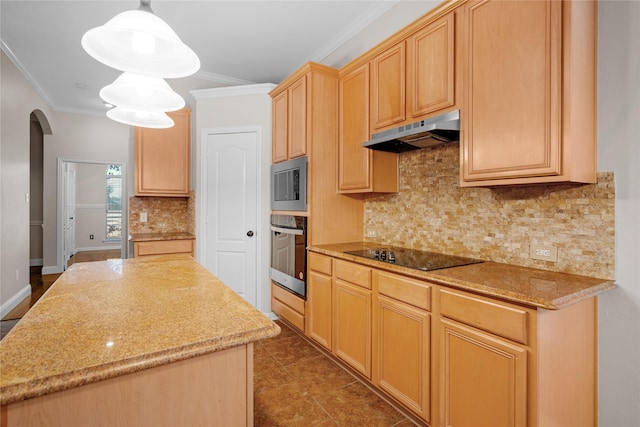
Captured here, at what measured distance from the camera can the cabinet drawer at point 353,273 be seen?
7.16 ft

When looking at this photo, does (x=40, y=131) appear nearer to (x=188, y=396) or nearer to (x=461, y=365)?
(x=188, y=396)

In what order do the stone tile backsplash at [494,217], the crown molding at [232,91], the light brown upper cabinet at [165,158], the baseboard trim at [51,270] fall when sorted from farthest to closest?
the baseboard trim at [51,270]
the light brown upper cabinet at [165,158]
the crown molding at [232,91]
the stone tile backsplash at [494,217]

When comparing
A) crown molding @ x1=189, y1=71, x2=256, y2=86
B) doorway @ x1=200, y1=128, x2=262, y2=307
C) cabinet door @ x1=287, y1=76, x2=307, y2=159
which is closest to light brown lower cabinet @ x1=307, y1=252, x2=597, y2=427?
cabinet door @ x1=287, y1=76, x2=307, y2=159

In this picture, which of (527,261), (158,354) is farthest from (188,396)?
(527,261)

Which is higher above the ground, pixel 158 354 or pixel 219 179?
pixel 219 179

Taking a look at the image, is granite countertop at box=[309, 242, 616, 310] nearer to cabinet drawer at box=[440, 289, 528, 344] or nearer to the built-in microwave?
cabinet drawer at box=[440, 289, 528, 344]

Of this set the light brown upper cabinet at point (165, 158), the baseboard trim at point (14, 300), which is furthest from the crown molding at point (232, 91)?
the baseboard trim at point (14, 300)

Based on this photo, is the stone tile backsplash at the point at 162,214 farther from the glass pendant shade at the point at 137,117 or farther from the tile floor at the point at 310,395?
the tile floor at the point at 310,395

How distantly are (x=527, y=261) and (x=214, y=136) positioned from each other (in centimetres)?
329

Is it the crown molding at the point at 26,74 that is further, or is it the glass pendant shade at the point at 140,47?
the crown molding at the point at 26,74

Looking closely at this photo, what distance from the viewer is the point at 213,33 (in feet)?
11.1

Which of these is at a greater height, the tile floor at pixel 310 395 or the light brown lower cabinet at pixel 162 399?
the light brown lower cabinet at pixel 162 399

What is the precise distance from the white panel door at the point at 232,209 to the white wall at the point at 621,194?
2.98m

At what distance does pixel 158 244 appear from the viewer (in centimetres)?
375
